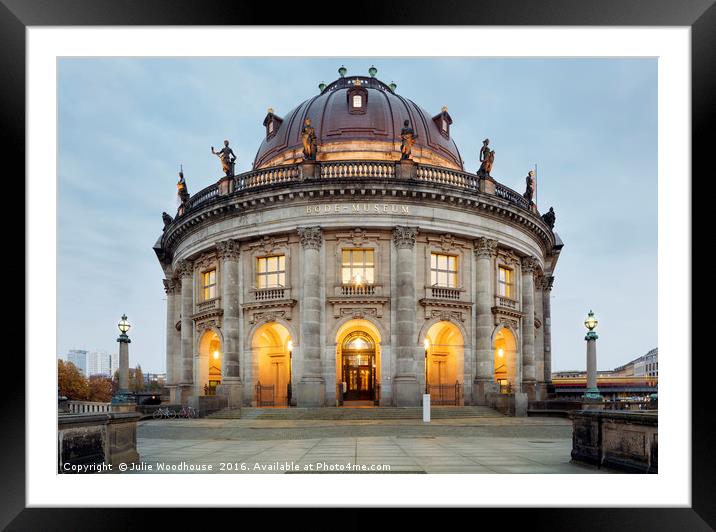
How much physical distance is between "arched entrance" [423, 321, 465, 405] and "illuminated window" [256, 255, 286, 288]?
903 centimetres

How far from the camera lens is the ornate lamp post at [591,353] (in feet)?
95.0

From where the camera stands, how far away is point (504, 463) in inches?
453

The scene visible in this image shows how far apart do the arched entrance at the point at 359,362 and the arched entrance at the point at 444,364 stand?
324 centimetres

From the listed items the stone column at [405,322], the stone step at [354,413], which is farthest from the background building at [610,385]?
the stone column at [405,322]

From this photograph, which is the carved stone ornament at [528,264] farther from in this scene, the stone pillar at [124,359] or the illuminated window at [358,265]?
the stone pillar at [124,359]

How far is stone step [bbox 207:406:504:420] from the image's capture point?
82.6 ft

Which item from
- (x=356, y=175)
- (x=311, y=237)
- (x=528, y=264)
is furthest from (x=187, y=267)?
(x=528, y=264)

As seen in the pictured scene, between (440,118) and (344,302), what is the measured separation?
1884cm

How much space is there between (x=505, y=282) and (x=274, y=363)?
51.4ft

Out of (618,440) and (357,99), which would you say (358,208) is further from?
(618,440)

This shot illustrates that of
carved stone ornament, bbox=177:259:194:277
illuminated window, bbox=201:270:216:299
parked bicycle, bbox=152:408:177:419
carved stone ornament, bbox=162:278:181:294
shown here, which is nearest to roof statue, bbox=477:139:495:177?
illuminated window, bbox=201:270:216:299

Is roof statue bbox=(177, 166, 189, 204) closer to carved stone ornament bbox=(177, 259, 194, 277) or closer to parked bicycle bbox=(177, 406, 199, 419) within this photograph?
carved stone ornament bbox=(177, 259, 194, 277)
